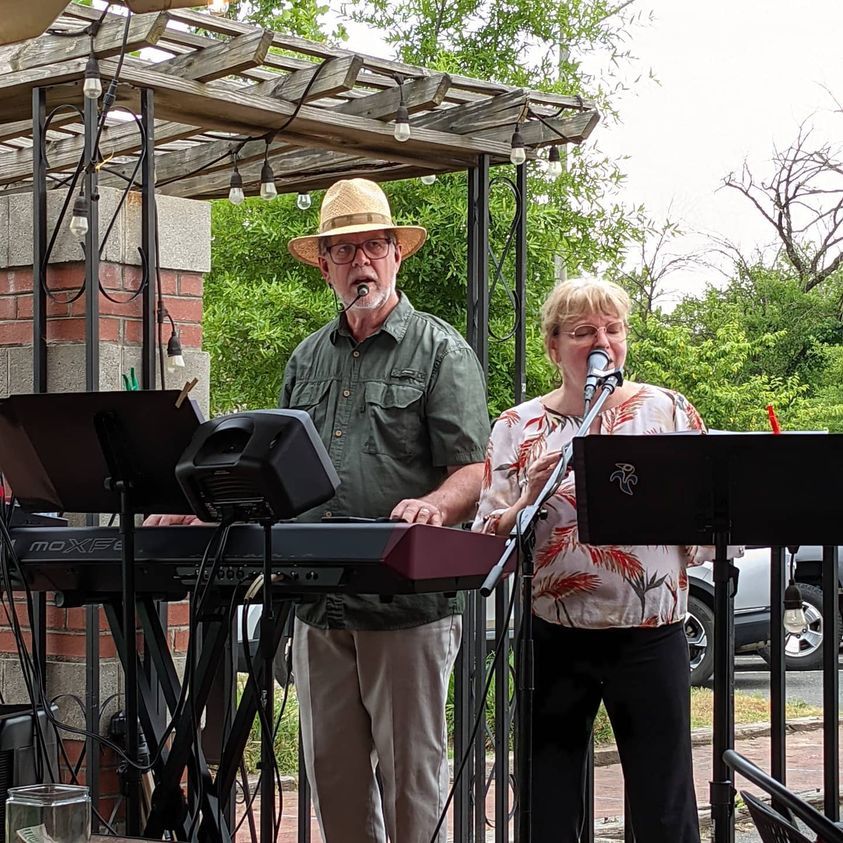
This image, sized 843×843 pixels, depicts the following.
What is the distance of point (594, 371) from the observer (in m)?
2.61

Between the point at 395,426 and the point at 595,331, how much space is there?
538 millimetres

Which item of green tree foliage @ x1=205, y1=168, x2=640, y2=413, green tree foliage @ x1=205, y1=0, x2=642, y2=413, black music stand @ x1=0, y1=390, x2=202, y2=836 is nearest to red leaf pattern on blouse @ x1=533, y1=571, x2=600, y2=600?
black music stand @ x1=0, y1=390, x2=202, y2=836

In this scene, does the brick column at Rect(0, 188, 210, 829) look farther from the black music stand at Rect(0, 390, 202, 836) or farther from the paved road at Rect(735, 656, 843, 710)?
the paved road at Rect(735, 656, 843, 710)

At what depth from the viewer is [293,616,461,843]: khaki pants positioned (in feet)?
9.62

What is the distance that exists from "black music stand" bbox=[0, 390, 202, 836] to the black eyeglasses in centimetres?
96

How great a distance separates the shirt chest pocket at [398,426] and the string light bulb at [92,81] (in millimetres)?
1036

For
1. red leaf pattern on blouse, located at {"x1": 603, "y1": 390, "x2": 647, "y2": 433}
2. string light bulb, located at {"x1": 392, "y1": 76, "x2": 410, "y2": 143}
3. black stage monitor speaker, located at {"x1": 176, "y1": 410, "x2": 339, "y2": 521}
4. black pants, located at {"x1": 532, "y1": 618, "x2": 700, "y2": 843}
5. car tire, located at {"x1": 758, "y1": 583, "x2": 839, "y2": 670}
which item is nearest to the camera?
black stage monitor speaker, located at {"x1": 176, "y1": 410, "x2": 339, "y2": 521}

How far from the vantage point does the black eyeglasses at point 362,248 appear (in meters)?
3.22

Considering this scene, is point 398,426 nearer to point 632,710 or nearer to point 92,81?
point 632,710

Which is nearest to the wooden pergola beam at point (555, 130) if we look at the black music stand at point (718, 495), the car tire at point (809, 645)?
the black music stand at point (718, 495)

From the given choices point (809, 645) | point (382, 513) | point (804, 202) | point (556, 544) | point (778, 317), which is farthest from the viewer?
point (804, 202)

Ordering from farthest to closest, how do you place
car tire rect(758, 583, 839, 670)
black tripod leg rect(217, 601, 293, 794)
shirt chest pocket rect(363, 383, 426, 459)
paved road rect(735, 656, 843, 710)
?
paved road rect(735, 656, 843, 710)
car tire rect(758, 583, 839, 670)
shirt chest pocket rect(363, 383, 426, 459)
black tripod leg rect(217, 601, 293, 794)

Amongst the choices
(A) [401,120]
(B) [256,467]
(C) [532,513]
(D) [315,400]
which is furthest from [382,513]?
(A) [401,120]

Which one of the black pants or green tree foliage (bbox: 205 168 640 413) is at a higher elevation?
green tree foliage (bbox: 205 168 640 413)
